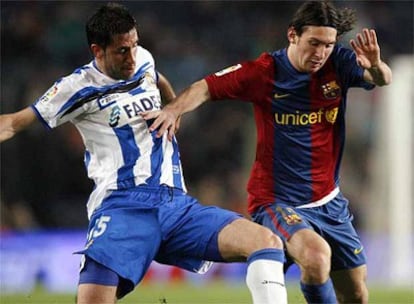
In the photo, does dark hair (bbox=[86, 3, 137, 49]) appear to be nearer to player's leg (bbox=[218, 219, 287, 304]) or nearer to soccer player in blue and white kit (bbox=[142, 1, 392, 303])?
soccer player in blue and white kit (bbox=[142, 1, 392, 303])

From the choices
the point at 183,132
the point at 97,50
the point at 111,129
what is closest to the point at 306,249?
the point at 111,129

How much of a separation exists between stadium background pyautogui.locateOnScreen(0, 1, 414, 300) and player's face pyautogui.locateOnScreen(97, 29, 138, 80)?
6786 mm

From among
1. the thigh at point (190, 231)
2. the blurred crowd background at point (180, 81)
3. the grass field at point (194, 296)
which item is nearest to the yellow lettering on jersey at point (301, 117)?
the thigh at point (190, 231)

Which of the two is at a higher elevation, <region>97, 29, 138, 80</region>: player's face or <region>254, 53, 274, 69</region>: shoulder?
<region>97, 29, 138, 80</region>: player's face

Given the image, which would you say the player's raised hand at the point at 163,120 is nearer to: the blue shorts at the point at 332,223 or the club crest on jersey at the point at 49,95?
the club crest on jersey at the point at 49,95

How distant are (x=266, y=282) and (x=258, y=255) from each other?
0.15 m

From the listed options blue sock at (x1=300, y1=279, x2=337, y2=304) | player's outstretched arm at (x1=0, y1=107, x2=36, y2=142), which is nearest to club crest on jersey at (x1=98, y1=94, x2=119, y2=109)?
player's outstretched arm at (x1=0, y1=107, x2=36, y2=142)

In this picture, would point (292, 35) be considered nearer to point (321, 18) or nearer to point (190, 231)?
point (321, 18)

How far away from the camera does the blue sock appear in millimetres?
6317

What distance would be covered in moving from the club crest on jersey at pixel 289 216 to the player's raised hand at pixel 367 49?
1001 millimetres

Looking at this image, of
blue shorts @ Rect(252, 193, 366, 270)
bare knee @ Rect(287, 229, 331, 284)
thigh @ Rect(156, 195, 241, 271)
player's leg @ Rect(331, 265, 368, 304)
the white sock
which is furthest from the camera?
player's leg @ Rect(331, 265, 368, 304)

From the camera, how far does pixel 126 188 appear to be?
622cm

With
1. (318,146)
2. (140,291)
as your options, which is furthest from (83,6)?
(318,146)

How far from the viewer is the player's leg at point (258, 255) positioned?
5.63 meters
